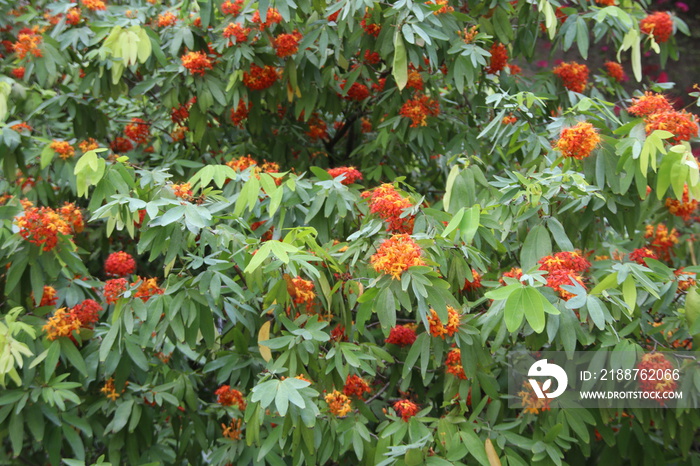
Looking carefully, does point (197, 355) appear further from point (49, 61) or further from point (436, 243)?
point (49, 61)

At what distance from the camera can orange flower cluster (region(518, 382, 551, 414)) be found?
82.4 inches

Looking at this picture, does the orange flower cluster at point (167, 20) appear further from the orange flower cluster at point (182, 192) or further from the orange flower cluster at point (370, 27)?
the orange flower cluster at point (182, 192)

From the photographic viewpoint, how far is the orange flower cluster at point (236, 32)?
112 inches

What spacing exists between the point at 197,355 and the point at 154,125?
159 centimetres

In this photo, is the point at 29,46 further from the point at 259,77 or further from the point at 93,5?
the point at 259,77

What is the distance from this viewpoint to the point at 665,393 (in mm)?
1971

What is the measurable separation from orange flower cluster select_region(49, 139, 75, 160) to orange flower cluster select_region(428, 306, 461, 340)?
75.4 inches

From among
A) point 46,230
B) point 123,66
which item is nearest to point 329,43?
point 123,66

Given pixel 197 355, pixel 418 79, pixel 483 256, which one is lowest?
pixel 197 355

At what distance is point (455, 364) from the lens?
2.13 m

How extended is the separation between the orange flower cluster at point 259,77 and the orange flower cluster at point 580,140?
4.56 ft

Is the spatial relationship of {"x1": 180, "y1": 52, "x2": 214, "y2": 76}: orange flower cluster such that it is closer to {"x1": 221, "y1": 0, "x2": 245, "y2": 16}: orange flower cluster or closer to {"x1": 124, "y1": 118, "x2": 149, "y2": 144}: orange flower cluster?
{"x1": 221, "y1": 0, "x2": 245, "y2": 16}: orange flower cluster

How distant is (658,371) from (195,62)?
7.26ft

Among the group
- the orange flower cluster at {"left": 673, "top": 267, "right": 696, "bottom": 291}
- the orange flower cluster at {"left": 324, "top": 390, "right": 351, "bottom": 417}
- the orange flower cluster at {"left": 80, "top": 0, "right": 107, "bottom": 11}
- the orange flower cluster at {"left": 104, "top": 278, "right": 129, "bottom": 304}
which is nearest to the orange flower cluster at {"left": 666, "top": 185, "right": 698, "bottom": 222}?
the orange flower cluster at {"left": 673, "top": 267, "right": 696, "bottom": 291}
